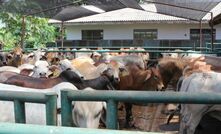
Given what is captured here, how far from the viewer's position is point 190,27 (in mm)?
27016

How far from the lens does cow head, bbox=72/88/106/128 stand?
414 cm

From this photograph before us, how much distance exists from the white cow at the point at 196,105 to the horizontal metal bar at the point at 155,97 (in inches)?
127

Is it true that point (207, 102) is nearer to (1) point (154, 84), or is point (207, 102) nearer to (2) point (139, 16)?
(1) point (154, 84)

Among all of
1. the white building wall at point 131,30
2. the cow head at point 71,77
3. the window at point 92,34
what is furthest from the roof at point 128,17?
the cow head at point 71,77

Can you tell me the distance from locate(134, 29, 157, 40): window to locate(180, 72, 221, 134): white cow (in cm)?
2190

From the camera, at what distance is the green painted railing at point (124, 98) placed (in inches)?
82.0

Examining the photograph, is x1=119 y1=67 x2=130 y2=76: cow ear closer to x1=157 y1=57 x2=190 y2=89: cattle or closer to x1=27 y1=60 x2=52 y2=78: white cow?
x1=157 y1=57 x2=190 y2=89: cattle

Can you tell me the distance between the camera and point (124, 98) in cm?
216

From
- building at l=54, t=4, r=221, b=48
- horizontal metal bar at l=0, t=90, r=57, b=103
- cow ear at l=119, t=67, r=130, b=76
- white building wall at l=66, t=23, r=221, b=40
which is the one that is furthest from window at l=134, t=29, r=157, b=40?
horizontal metal bar at l=0, t=90, r=57, b=103

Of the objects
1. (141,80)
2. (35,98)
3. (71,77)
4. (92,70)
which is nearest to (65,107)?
(35,98)

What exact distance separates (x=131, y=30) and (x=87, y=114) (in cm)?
2410

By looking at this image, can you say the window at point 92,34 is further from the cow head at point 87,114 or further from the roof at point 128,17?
the cow head at point 87,114

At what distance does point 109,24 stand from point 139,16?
2.02 metres

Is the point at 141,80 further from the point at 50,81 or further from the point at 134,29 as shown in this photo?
the point at 134,29
